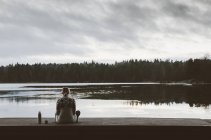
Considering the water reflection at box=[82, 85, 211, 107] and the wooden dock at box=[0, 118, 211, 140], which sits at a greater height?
the wooden dock at box=[0, 118, 211, 140]

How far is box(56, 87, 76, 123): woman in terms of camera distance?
18016mm

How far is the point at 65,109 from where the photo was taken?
18031mm

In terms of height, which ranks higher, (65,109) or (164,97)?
(65,109)

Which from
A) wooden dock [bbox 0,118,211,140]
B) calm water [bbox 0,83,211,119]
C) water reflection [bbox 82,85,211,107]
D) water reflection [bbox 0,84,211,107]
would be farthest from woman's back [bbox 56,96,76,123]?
water reflection [bbox 82,85,211,107]

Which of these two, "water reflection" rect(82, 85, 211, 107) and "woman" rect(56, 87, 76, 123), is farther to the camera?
"water reflection" rect(82, 85, 211, 107)

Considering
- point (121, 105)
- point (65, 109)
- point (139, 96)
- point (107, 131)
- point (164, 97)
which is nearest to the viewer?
point (107, 131)

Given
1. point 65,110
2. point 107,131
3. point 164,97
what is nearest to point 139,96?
point 164,97

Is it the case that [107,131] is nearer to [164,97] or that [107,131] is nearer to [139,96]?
[164,97]

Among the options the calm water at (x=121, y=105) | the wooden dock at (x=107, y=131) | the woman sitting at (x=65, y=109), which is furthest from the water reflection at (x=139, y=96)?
the wooden dock at (x=107, y=131)

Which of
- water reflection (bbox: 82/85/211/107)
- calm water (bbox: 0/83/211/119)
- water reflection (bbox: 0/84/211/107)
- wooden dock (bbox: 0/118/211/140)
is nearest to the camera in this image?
wooden dock (bbox: 0/118/211/140)

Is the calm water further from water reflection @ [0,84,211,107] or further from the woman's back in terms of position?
the woman's back

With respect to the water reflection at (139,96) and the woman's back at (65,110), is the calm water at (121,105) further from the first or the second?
the woman's back at (65,110)

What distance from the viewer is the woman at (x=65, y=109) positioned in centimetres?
1802

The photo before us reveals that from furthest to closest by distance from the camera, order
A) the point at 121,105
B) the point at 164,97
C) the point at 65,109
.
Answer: the point at 164,97
the point at 121,105
the point at 65,109
